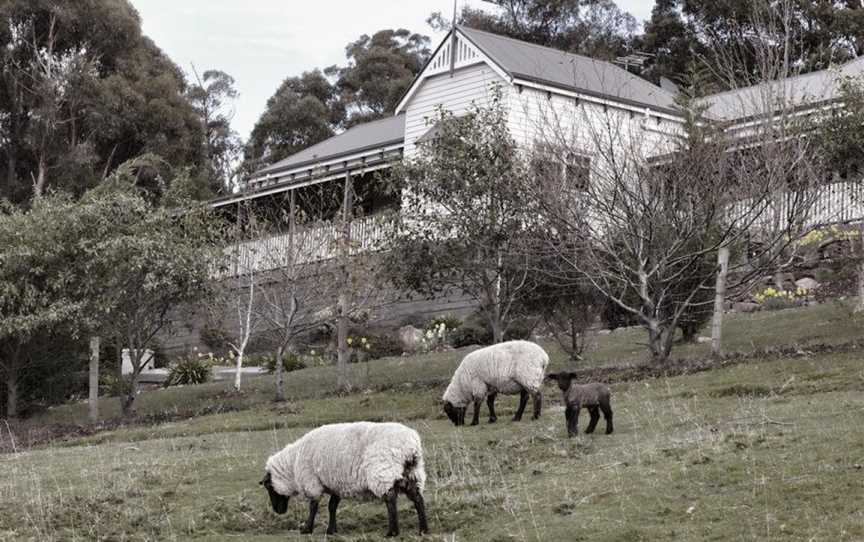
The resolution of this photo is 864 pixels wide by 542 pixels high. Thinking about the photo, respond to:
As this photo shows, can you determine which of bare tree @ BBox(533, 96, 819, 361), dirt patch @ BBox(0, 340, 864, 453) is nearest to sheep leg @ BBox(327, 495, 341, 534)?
dirt patch @ BBox(0, 340, 864, 453)

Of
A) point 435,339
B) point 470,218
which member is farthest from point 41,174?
point 470,218

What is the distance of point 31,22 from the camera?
152ft

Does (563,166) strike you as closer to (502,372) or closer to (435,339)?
(502,372)

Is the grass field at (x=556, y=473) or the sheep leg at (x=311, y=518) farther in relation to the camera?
the sheep leg at (x=311, y=518)

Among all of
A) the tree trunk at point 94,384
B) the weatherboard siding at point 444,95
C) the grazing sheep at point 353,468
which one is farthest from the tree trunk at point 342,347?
the grazing sheep at point 353,468

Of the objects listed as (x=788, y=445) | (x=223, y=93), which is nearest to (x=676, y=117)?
(x=788, y=445)

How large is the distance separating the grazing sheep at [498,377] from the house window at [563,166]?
20.3 ft

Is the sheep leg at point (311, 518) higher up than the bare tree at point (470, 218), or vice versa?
the bare tree at point (470, 218)

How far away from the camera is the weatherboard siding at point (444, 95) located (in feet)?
116

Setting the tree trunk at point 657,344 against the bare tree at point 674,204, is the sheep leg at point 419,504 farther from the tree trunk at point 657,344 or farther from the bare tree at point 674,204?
the tree trunk at point 657,344

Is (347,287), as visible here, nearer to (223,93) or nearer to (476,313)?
(476,313)

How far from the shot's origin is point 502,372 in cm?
1719

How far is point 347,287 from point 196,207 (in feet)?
14.6

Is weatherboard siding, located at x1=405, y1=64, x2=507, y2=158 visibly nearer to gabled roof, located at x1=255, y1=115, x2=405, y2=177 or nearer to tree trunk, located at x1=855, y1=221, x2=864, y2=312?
gabled roof, located at x1=255, y1=115, x2=405, y2=177
